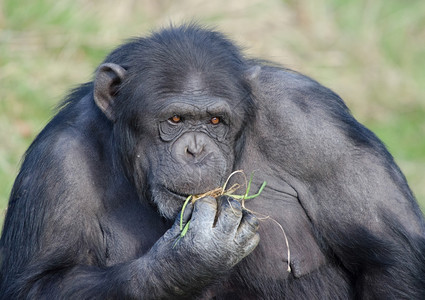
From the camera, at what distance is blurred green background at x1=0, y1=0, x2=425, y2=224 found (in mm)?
12047

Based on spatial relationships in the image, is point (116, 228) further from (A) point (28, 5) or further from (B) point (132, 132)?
(A) point (28, 5)

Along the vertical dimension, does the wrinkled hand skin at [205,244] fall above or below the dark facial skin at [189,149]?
below

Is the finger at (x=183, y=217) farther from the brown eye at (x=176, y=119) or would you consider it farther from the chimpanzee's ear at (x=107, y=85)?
the chimpanzee's ear at (x=107, y=85)

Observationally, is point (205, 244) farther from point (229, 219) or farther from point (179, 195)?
point (179, 195)

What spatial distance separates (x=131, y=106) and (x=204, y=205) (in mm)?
1048

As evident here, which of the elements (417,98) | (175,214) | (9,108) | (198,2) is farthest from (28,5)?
(175,214)

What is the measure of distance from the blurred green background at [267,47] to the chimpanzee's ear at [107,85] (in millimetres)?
4136

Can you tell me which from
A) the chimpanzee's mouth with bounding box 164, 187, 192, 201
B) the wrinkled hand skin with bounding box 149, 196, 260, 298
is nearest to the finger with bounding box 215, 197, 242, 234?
the wrinkled hand skin with bounding box 149, 196, 260, 298

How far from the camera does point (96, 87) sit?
6.49 metres

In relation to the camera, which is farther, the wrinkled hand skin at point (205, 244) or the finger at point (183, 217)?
the finger at point (183, 217)

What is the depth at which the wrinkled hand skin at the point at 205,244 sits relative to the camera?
577 centimetres

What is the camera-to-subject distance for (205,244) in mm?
5777

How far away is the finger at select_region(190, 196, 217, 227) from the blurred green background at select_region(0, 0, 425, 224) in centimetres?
503

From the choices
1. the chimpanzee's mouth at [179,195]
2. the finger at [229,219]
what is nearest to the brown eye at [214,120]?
the chimpanzee's mouth at [179,195]
